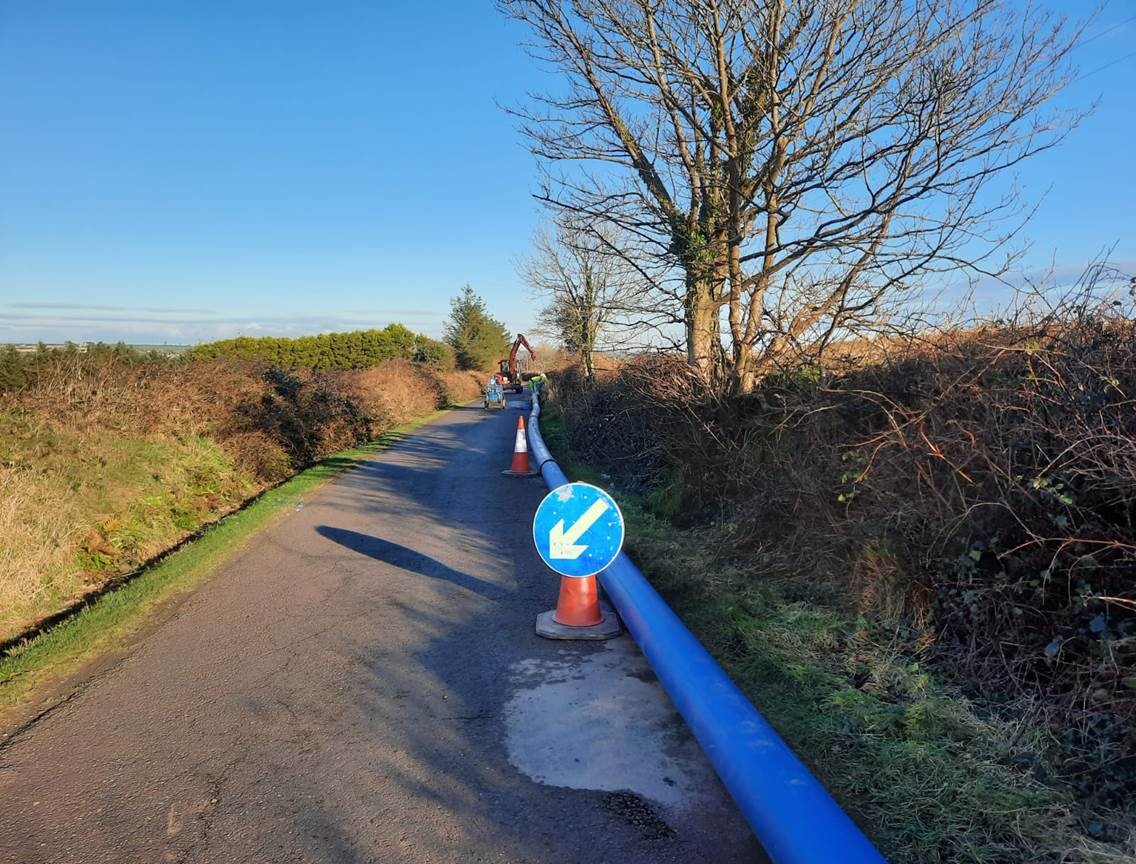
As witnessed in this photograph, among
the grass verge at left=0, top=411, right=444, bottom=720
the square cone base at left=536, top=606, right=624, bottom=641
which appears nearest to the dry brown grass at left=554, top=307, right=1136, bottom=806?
the square cone base at left=536, top=606, right=624, bottom=641

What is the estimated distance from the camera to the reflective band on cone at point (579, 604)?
17.3 feet

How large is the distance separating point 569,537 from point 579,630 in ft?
2.33

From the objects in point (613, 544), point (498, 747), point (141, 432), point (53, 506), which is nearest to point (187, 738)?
point (498, 747)

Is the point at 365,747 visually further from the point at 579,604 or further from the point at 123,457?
the point at 123,457

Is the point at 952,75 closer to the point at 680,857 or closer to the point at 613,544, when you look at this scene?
the point at 613,544

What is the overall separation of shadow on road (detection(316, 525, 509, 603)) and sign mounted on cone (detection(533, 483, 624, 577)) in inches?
48.9

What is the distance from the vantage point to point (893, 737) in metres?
3.42

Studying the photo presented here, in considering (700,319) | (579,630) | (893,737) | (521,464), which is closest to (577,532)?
(579,630)

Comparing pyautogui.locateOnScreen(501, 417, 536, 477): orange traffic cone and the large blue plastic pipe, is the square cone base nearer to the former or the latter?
the large blue plastic pipe

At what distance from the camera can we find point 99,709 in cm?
415

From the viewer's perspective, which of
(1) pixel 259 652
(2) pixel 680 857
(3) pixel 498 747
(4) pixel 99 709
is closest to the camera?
(2) pixel 680 857

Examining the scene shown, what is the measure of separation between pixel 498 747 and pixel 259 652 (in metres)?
2.24

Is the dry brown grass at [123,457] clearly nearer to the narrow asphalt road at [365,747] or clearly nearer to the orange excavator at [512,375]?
the narrow asphalt road at [365,747]

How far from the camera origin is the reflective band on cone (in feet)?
17.3
